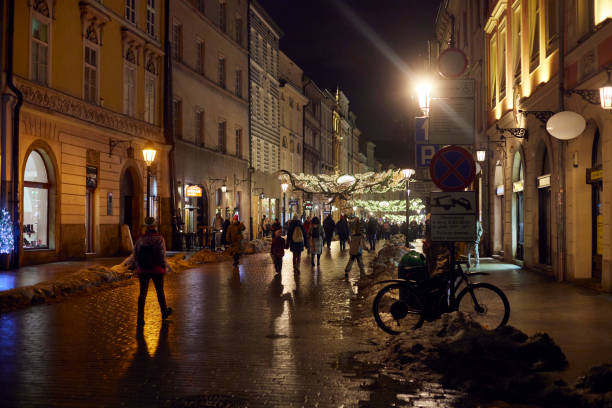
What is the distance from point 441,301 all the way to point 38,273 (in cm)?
1336

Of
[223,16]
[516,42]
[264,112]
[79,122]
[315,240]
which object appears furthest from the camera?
[264,112]

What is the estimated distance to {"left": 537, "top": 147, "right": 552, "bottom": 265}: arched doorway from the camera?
20312mm

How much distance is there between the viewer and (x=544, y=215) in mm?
20875

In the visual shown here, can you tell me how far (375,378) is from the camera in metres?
7.14

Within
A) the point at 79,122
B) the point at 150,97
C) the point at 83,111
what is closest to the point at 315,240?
the point at 79,122

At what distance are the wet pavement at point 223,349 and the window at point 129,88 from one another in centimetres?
1559

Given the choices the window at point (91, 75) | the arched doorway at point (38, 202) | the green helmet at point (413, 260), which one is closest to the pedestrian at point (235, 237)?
the arched doorway at point (38, 202)

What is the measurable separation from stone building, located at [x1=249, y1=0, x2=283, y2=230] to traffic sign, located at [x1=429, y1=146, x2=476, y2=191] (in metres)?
38.7

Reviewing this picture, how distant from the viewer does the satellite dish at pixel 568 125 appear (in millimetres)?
15406

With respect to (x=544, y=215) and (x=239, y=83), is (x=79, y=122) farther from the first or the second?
(x=239, y=83)

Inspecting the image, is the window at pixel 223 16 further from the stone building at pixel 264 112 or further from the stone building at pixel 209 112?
the stone building at pixel 264 112

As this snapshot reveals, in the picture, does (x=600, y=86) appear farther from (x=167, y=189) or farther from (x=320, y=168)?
(x=320, y=168)

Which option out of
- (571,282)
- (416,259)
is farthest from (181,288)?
(571,282)

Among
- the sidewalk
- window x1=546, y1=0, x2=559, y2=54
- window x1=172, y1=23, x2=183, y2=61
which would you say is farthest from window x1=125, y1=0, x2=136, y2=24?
window x1=546, y1=0, x2=559, y2=54
